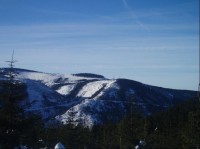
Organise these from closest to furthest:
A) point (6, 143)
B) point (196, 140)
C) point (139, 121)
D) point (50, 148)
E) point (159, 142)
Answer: point (6, 143) < point (196, 140) < point (139, 121) < point (50, 148) < point (159, 142)

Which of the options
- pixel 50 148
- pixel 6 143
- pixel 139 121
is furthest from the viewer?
pixel 50 148

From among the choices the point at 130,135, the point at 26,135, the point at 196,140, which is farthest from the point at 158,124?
the point at 26,135

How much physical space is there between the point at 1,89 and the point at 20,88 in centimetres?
134

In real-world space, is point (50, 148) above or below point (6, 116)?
below

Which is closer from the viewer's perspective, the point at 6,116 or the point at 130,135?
the point at 6,116

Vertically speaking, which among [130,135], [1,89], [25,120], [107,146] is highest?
[1,89]

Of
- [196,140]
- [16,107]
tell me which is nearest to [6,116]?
[16,107]

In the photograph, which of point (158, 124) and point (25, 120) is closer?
point (25, 120)

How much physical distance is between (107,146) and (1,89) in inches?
1697

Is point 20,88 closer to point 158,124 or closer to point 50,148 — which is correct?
point 50,148

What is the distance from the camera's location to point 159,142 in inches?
2502

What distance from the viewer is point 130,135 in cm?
4962

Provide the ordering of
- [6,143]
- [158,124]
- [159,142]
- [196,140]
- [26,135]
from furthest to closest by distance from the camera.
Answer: [158,124], [159,142], [196,140], [26,135], [6,143]

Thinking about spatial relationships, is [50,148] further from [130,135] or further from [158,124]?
[158,124]
